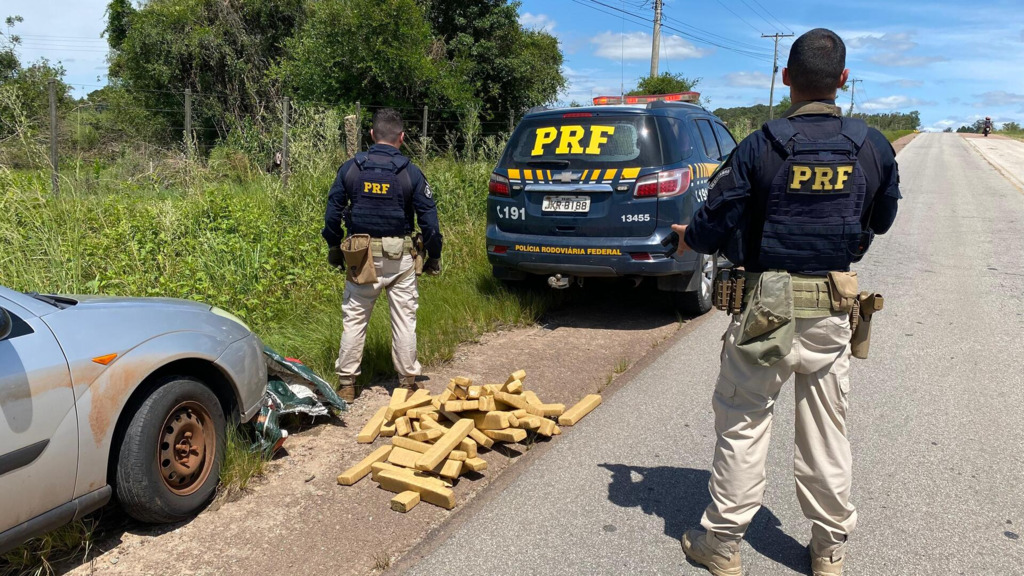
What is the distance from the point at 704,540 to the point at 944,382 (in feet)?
10.6

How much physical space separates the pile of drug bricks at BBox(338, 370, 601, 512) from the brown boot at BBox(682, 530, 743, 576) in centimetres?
117

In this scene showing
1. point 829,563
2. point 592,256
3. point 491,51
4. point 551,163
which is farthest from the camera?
point 491,51

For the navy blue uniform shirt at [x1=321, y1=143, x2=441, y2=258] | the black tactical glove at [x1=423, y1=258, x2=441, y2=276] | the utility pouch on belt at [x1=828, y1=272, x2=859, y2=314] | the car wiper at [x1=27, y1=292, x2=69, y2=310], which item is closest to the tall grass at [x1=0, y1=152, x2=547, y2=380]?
the black tactical glove at [x1=423, y1=258, x2=441, y2=276]

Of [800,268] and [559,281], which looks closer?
[800,268]

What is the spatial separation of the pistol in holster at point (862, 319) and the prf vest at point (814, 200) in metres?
0.16

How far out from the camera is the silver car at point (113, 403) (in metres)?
2.56

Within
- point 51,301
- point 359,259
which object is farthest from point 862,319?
point 51,301

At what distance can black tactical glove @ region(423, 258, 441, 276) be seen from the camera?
4996 mm

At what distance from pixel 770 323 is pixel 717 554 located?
97 cm

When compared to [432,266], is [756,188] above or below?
above

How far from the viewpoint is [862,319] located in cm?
279

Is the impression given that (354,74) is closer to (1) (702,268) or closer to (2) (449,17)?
(2) (449,17)

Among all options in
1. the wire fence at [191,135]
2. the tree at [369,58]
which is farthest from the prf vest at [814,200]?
the tree at [369,58]

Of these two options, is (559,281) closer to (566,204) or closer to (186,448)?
(566,204)
